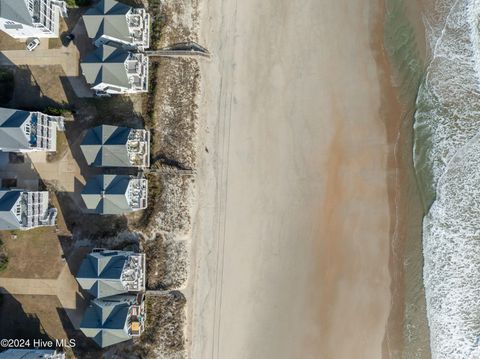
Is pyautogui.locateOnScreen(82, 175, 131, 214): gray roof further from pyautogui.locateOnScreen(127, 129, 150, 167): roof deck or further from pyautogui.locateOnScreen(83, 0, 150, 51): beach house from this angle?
pyautogui.locateOnScreen(83, 0, 150, 51): beach house

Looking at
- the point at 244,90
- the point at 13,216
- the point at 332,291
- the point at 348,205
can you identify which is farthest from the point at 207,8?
the point at 332,291

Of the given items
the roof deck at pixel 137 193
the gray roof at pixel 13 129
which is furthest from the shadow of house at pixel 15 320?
the roof deck at pixel 137 193

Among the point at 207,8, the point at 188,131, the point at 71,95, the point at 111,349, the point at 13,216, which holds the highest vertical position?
the point at 207,8

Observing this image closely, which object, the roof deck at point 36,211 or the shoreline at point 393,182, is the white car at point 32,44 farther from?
the shoreline at point 393,182

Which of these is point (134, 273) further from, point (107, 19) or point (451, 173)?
point (451, 173)

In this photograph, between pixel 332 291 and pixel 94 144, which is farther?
pixel 332 291

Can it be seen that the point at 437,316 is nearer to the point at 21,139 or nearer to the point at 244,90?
the point at 244,90
